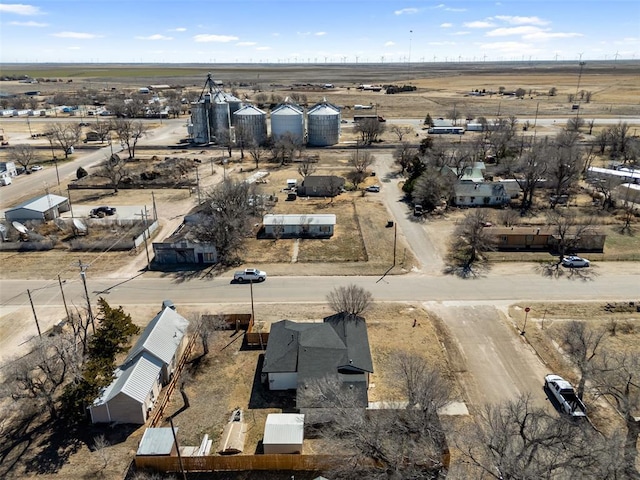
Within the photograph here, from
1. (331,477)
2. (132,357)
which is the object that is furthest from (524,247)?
(132,357)

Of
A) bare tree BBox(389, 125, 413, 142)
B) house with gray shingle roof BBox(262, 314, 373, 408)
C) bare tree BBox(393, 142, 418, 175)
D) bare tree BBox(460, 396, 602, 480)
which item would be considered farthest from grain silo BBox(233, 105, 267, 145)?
bare tree BBox(460, 396, 602, 480)

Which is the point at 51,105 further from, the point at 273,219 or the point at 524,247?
the point at 524,247

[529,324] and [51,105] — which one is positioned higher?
[51,105]

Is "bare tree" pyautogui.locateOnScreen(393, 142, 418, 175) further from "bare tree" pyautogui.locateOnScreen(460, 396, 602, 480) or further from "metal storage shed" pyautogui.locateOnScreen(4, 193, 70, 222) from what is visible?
"bare tree" pyautogui.locateOnScreen(460, 396, 602, 480)

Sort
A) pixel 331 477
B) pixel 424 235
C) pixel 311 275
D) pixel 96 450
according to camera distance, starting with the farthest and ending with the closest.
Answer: pixel 424 235 < pixel 311 275 < pixel 96 450 < pixel 331 477

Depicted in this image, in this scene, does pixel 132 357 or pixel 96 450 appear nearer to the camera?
pixel 96 450

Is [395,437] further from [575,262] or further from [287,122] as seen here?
[287,122]

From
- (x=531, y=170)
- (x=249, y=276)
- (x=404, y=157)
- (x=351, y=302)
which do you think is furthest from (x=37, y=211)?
(x=531, y=170)
